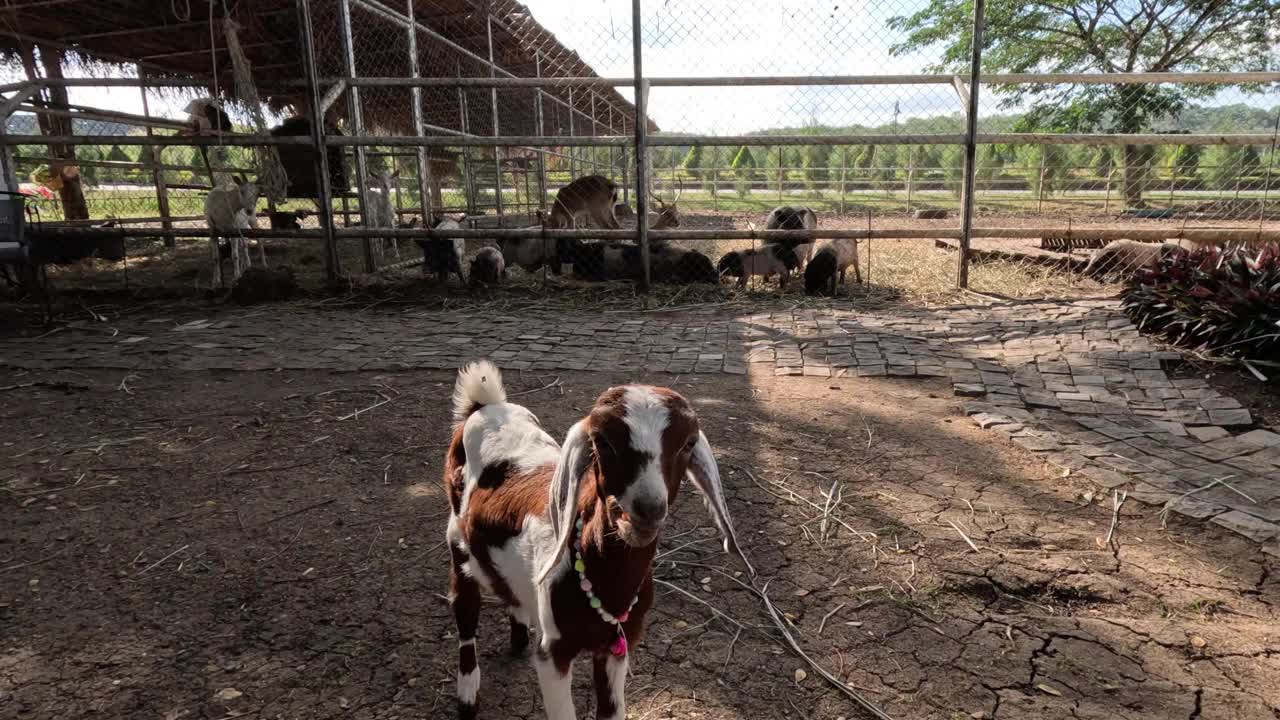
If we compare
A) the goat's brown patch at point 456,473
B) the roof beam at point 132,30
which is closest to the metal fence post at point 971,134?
the goat's brown patch at point 456,473

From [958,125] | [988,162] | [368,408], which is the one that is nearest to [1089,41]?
[988,162]

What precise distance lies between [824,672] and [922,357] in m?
3.63

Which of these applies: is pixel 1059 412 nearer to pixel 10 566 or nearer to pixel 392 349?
pixel 392 349

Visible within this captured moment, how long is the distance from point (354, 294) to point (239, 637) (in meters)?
6.18

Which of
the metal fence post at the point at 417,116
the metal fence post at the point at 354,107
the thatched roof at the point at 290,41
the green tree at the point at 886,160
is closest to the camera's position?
the metal fence post at the point at 354,107

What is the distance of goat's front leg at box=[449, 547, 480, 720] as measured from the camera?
2.06 m

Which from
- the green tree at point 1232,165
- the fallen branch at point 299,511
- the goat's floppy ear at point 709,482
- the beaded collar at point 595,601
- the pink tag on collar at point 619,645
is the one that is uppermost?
the green tree at point 1232,165

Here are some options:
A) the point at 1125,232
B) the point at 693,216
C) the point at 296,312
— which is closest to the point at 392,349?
the point at 296,312

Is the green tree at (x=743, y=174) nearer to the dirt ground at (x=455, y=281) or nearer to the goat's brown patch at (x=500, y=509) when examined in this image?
the dirt ground at (x=455, y=281)

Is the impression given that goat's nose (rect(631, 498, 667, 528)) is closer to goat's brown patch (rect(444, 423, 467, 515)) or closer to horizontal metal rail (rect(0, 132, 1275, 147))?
goat's brown patch (rect(444, 423, 467, 515))

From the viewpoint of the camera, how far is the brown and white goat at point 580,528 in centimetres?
151

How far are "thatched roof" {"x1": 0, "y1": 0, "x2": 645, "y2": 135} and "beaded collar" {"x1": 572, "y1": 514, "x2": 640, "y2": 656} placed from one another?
8.12 meters

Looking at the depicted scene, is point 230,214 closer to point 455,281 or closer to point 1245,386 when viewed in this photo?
point 455,281

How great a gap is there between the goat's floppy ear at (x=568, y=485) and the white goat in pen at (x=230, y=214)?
308 inches
